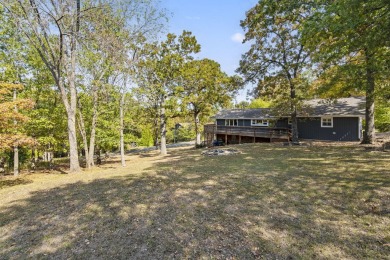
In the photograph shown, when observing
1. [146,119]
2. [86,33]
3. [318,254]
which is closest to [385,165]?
[318,254]

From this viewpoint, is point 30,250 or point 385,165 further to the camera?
point 385,165

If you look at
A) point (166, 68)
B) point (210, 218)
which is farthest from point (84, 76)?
point (210, 218)

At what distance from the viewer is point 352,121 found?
773 inches

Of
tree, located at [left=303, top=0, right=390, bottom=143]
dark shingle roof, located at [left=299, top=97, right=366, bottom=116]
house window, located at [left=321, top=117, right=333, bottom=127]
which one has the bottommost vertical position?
house window, located at [left=321, top=117, right=333, bottom=127]

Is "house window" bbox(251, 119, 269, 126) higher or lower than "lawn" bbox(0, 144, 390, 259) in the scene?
higher

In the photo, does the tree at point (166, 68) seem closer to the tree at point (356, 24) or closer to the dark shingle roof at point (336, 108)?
the dark shingle roof at point (336, 108)

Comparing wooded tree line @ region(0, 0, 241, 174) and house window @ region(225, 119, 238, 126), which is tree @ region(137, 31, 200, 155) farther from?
house window @ region(225, 119, 238, 126)

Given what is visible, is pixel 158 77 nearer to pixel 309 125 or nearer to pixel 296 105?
pixel 296 105

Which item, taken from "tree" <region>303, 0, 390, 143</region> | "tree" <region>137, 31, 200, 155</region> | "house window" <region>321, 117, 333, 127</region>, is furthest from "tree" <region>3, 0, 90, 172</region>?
"house window" <region>321, 117, 333, 127</region>

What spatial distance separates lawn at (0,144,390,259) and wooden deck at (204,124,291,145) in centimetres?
1419

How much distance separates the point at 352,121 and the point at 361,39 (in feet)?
47.0

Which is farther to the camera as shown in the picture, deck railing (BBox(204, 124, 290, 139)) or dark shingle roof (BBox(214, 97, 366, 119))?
deck railing (BBox(204, 124, 290, 139))

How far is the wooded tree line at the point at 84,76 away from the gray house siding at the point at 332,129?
8.82 m

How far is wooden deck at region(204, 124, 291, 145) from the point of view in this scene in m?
23.2
